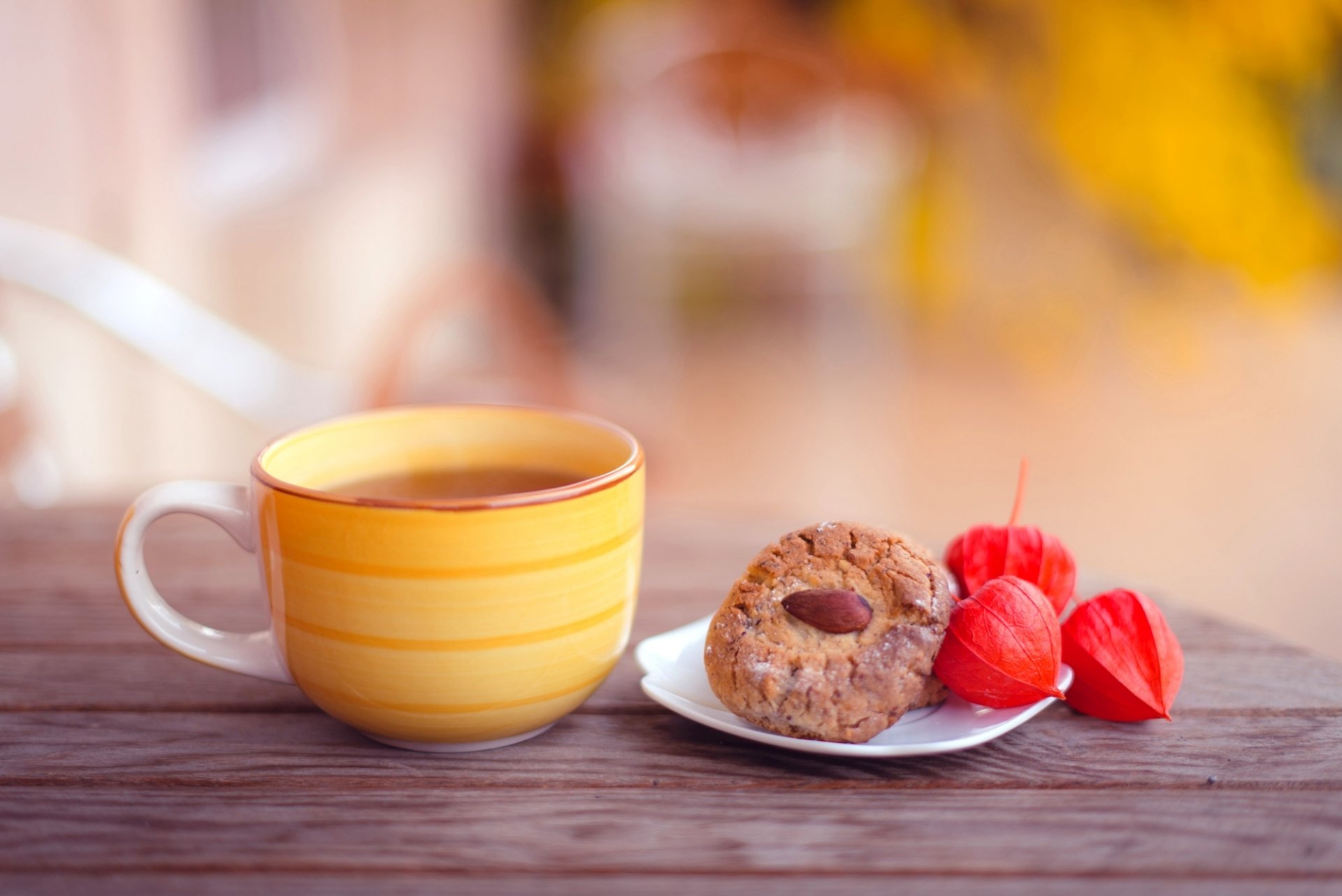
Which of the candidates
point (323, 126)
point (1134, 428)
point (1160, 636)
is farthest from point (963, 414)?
point (1160, 636)

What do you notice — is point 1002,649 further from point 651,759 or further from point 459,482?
point 459,482

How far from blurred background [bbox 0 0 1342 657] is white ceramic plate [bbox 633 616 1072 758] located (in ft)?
1.03

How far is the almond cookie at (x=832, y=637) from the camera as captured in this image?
1.48ft

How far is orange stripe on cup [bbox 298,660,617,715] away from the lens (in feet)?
1.49

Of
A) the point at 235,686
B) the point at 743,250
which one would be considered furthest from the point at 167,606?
the point at 743,250

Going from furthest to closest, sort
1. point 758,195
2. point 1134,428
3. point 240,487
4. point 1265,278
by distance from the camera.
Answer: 1. point 758,195
2. point 1134,428
3. point 1265,278
4. point 240,487

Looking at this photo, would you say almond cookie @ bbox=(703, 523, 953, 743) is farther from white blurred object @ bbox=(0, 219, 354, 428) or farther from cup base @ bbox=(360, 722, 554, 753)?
white blurred object @ bbox=(0, 219, 354, 428)

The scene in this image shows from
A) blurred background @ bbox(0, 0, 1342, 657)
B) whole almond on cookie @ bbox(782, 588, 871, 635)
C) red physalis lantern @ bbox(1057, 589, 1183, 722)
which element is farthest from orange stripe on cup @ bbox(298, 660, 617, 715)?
blurred background @ bbox(0, 0, 1342, 657)

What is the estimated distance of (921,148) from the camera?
3.89 m

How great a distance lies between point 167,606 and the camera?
50 cm

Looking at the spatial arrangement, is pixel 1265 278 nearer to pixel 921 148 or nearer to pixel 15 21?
pixel 921 148

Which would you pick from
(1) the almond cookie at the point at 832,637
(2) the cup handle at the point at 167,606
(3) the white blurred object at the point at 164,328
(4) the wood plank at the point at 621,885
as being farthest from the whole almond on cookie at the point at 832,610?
(3) the white blurred object at the point at 164,328

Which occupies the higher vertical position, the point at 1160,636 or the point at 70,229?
the point at 70,229

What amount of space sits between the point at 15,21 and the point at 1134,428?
9.31ft
